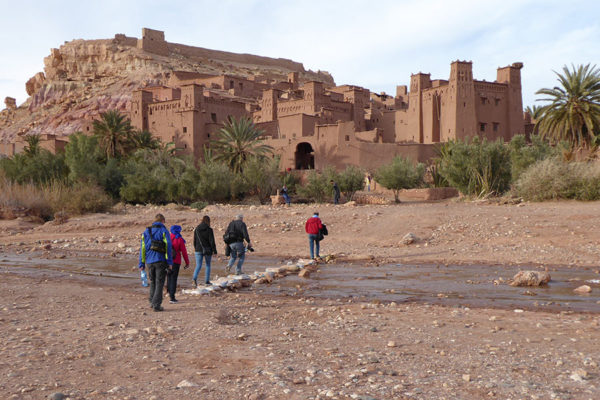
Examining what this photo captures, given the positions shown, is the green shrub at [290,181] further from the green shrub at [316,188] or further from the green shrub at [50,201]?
the green shrub at [50,201]

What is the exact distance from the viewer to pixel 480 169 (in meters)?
24.0

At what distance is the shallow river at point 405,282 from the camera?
8219 mm

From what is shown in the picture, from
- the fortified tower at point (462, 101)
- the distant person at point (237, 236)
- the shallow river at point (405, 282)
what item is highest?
the fortified tower at point (462, 101)

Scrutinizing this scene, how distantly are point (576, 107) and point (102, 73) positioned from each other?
66.6m

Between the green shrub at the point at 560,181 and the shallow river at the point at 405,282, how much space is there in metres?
8.90

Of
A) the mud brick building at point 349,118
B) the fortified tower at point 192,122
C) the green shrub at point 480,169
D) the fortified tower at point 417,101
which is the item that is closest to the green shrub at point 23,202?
the mud brick building at point 349,118

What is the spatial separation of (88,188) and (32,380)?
76.4 ft

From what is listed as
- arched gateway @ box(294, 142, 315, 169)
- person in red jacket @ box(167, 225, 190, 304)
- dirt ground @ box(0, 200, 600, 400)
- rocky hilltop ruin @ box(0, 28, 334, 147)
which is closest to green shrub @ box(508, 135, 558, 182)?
arched gateway @ box(294, 142, 315, 169)

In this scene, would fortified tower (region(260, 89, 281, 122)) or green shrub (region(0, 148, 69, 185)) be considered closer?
green shrub (region(0, 148, 69, 185))

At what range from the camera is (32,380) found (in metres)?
4.37

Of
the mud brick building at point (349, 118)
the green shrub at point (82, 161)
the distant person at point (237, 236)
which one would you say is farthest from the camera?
the mud brick building at point (349, 118)

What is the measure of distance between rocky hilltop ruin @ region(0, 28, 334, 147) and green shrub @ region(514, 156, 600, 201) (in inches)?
1824

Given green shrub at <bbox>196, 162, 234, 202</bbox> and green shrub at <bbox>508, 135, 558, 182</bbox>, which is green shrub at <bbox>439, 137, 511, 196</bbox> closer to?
green shrub at <bbox>508, 135, 558, 182</bbox>

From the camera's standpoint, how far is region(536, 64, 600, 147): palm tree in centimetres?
2439
